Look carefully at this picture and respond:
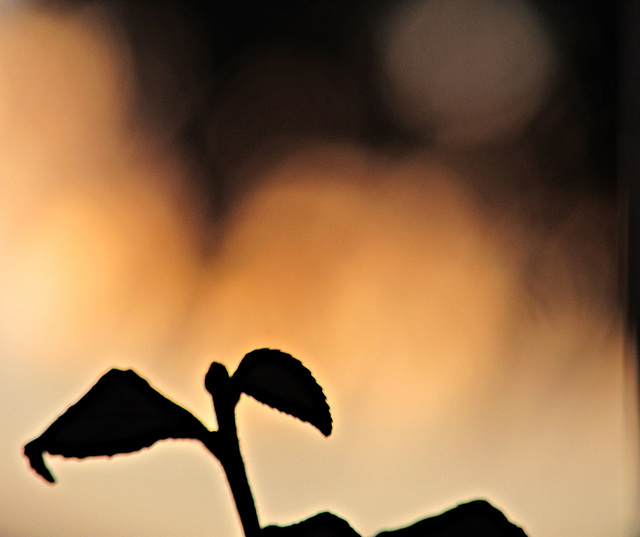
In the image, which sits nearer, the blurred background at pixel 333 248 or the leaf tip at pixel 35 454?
the leaf tip at pixel 35 454

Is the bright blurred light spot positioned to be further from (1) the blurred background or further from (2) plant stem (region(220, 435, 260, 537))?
(2) plant stem (region(220, 435, 260, 537))

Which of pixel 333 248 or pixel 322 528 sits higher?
pixel 333 248

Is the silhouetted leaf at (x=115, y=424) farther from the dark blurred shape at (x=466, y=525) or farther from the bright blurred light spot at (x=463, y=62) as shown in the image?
the bright blurred light spot at (x=463, y=62)

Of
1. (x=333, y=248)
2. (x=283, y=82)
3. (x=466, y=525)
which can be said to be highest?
(x=283, y=82)

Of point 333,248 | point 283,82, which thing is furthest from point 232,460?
point 283,82

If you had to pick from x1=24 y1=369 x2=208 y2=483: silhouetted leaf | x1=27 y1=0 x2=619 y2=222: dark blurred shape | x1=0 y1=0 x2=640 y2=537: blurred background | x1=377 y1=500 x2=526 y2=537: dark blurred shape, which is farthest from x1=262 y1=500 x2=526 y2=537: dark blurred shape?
x1=27 y1=0 x2=619 y2=222: dark blurred shape

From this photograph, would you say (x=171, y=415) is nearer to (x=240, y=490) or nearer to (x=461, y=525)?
(x=240, y=490)

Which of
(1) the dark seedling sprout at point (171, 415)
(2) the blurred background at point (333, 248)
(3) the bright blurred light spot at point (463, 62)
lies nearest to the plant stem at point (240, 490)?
(1) the dark seedling sprout at point (171, 415)
